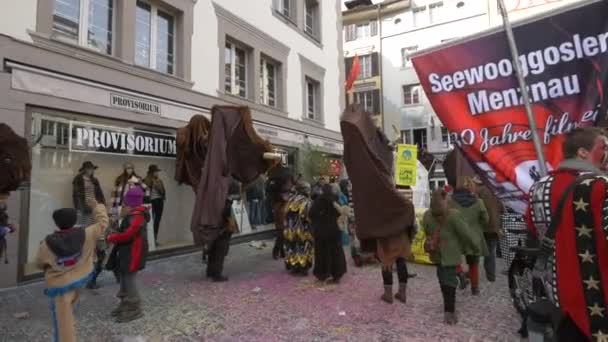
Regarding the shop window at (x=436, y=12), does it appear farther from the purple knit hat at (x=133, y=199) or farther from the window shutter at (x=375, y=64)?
the purple knit hat at (x=133, y=199)

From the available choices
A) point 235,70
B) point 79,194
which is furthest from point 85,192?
point 235,70

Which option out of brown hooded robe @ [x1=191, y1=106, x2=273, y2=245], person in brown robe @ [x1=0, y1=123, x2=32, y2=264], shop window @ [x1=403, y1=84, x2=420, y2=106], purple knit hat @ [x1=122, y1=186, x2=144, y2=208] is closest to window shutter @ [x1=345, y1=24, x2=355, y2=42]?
shop window @ [x1=403, y1=84, x2=420, y2=106]

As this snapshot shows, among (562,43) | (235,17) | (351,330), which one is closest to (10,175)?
(351,330)

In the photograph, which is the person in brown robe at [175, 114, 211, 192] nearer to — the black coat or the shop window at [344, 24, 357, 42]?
the black coat

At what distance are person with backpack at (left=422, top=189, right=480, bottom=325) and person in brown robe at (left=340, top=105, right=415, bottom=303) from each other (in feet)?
1.09

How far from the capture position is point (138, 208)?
4.38 metres

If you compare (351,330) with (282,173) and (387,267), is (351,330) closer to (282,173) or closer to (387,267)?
(387,267)

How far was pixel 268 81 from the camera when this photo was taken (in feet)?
40.3

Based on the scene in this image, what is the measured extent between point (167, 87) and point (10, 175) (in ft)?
16.5

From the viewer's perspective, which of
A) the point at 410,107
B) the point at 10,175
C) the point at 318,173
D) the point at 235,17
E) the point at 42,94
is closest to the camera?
the point at 10,175

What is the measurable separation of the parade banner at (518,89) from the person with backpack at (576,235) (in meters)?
0.19

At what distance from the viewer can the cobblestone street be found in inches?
156

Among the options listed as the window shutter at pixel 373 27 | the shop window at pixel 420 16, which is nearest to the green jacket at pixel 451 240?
the shop window at pixel 420 16

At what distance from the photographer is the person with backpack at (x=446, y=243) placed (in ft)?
14.1
